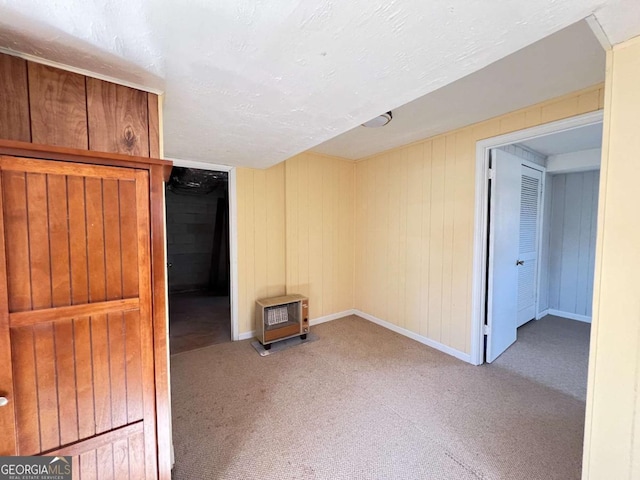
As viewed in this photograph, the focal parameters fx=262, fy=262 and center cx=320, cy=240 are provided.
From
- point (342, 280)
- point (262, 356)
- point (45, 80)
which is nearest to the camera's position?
point (45, 80)

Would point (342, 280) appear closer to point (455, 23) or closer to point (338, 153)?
point (338, 153)

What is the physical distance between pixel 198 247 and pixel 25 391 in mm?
5387

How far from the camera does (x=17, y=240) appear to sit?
874mm

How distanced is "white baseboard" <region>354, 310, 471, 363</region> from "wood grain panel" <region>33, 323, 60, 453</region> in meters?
2.99

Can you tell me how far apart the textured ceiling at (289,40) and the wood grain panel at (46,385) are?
104 centimetres

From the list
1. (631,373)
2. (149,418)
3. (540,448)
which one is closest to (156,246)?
(149,418)

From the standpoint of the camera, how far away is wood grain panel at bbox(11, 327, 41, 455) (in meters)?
0.87

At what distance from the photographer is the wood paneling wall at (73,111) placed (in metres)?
1.03

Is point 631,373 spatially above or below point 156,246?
below

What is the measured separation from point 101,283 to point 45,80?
879mm

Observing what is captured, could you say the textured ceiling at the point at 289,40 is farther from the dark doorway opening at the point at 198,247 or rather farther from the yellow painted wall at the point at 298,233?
the dark doorway opening at the point at 198,247

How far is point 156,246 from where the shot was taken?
1095 mm

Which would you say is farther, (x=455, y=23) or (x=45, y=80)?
(x=45, y=80)

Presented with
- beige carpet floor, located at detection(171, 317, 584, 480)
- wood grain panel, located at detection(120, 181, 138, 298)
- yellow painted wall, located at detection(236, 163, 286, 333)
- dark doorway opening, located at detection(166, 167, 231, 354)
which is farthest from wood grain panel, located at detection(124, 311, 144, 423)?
dark doorway opening, located at detection(166, 167, 231, 354)
